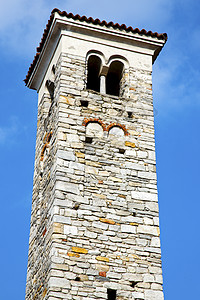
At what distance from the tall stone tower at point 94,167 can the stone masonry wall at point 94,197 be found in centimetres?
2

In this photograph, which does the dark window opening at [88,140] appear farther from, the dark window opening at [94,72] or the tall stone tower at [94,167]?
the dark window opening at [94,72]

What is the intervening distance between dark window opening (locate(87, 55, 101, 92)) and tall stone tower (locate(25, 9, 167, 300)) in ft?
0.08

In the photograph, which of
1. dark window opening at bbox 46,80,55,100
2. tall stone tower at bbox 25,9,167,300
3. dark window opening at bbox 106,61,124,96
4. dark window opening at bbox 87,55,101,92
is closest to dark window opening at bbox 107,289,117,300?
tall stone tower at bbox 25,9,167,300

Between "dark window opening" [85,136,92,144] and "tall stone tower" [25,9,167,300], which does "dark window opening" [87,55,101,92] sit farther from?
"dark window opening" [85,136,92,144]

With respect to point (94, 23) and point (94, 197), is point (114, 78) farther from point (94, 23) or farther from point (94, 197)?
point (94, 197)

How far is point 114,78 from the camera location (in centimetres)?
1461

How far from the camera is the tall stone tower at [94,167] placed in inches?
436

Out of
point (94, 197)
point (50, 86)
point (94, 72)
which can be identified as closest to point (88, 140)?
point (94, 197)

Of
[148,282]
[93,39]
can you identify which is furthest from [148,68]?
[148,282]

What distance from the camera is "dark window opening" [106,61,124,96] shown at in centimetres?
1441

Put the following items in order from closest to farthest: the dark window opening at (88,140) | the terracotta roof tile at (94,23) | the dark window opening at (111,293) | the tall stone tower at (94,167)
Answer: the dark window opening at (111,293)
the tall stone tower at (94,167)
the dark window opening at (88,140)
the terracotta roof tile at (94,23)

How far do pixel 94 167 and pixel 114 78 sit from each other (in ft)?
10.5

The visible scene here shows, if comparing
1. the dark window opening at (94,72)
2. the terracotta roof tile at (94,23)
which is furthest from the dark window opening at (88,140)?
the terracotta roof tile at (94,23)

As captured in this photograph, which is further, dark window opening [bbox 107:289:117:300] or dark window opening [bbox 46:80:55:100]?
dark window opening [bbox 46:80:55:100]
